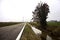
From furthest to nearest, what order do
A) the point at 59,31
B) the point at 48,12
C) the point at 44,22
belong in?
1. the point at 48,12
2. the point at 44,22
3. the point at 59,31

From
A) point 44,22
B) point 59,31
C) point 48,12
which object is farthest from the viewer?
point 48,12

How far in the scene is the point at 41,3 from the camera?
59.5 m

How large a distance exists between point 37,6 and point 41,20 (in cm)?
733

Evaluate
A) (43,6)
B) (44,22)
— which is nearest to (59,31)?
(44,22)

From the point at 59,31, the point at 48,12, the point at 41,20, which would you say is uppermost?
the point at 48,12

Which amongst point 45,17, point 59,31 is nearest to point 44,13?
point 45,17

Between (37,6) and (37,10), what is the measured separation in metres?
1.77

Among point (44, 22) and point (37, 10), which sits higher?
point (37, 10)

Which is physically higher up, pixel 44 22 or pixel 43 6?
pixel 43 6

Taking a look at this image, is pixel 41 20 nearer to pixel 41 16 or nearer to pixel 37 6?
pixel 41 16

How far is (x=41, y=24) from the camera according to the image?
186ft

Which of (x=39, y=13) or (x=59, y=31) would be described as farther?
(x=39, y=13)

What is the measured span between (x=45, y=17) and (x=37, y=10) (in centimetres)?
526

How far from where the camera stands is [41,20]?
56250 mm
